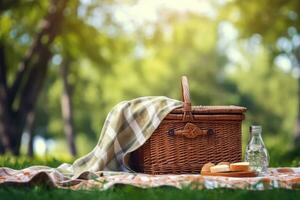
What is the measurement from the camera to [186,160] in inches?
180

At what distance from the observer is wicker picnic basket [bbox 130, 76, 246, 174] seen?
179 inches

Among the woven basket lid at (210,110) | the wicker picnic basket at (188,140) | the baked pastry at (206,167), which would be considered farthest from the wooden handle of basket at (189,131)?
the baked pastry at (206,167)

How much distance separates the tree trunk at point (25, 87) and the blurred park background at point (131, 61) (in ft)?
0.06

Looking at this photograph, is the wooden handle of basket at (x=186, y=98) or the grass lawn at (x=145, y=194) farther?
the wooden handle of basket at (x=186, y=98)

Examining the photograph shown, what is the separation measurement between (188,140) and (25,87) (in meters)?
6.67

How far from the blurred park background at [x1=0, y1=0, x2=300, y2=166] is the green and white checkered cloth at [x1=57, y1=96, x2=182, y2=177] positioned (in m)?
1.73

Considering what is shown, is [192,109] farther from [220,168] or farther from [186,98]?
[220,168]

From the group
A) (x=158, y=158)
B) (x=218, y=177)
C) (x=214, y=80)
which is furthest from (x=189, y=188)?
(x=214, y=80)

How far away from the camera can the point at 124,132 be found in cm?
483

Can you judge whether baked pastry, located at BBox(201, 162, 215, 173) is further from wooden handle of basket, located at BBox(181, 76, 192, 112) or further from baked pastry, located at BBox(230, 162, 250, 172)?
wooden handle of basket, located at BBox(181, 76, 192, 112)

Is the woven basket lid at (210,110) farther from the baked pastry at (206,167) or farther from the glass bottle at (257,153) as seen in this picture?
the baked pastry at (206,167)

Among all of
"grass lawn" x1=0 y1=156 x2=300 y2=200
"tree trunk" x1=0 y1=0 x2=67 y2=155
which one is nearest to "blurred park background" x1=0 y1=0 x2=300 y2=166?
"tree trunk" x1=0 y1=0 x2=67 y2=155

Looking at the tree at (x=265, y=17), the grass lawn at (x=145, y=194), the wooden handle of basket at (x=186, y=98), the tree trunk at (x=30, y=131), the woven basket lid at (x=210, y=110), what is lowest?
the tree trunk at (x=30, y=131)

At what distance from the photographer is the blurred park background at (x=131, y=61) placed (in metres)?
10.9
